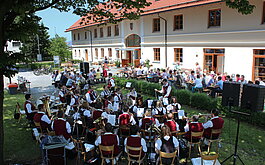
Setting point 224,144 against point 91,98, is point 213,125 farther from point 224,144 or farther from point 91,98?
point 91,98

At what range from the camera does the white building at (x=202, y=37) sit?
52.6ft

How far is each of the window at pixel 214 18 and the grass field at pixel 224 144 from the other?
1114 centimetres

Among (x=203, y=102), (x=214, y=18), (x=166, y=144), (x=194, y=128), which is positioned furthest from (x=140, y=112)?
(x=214, y=18)

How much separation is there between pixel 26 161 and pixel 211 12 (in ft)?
58.1

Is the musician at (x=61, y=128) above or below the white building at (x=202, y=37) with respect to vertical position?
below

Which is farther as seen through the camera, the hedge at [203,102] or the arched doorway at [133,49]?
the arched doorway at [133,49]

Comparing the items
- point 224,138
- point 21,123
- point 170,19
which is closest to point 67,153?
point 21,123

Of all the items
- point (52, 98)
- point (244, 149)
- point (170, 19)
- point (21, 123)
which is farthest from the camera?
point (170, 19)

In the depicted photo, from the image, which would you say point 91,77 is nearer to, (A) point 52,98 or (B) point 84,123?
(A) point 52,98

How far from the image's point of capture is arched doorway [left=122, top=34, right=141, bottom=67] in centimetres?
2847

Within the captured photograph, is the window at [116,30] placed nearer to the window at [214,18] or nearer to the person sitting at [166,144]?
the window at [214,18]

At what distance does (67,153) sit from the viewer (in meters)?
6.86

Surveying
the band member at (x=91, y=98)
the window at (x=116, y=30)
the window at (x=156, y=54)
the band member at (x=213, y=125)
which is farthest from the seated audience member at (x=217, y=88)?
the window at (x=116, y=30)

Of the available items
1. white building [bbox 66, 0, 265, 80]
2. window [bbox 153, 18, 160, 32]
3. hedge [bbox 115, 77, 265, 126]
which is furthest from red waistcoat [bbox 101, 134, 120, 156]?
window [bbox 153, 18, 160, 32]
